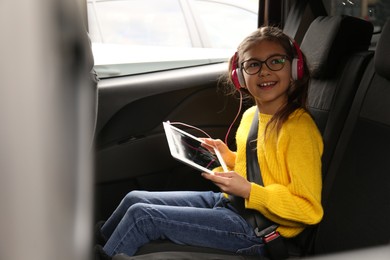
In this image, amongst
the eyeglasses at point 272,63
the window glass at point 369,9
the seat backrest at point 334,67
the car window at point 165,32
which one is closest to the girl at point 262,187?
the eyeglasses at point 272,63

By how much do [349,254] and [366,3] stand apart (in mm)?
1561

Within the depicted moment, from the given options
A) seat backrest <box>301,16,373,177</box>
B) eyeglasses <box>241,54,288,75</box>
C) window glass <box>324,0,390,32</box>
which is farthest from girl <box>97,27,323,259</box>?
window glass <box>324,0,390,32</box>

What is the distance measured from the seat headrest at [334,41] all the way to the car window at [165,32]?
0.65 metres

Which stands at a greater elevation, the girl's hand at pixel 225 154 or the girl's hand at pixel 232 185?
the girl's hand at pixel 232 185

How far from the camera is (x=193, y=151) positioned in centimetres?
146

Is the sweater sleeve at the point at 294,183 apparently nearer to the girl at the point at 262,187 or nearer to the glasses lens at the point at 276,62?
the girl at the point at 262,187

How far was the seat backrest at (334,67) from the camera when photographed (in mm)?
1415

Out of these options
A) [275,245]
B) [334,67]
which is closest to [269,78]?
[334,67]

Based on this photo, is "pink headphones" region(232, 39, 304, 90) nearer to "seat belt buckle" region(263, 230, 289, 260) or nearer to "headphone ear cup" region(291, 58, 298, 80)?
"headphone ear cup" region(291, 58, 298, 80)

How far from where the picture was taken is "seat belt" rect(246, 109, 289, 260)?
1.28 meters

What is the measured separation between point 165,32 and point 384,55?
1108 millimetres

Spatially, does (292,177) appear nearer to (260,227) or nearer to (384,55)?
(260,227)

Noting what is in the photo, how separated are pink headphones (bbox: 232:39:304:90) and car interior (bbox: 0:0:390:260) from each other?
11 cm

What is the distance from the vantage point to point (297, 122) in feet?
4.33
